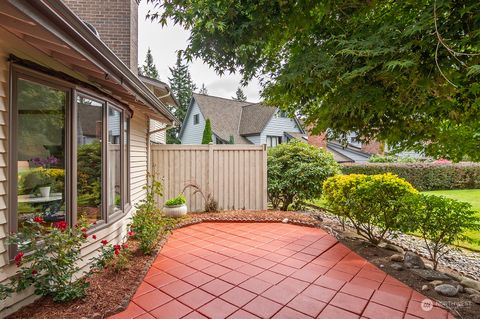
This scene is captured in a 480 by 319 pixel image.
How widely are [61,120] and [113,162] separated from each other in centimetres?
140

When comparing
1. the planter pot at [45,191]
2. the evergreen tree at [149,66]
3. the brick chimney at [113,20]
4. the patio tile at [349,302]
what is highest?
the evergreen tree at [149,66]

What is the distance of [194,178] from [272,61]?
3.89 m

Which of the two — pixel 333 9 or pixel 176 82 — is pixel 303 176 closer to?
pixel 333 9

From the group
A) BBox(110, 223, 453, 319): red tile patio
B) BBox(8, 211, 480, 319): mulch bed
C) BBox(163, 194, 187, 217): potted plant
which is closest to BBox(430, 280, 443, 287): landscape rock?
BBox(8, 211, 480, 319): mulch bed

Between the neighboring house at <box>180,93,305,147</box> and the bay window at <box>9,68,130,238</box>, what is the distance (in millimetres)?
15209

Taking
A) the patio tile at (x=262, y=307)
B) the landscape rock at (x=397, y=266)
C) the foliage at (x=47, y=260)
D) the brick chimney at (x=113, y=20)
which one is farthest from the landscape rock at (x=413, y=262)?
the brick chimney at (x=113, y=20)

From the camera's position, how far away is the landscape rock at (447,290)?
2.87 meters

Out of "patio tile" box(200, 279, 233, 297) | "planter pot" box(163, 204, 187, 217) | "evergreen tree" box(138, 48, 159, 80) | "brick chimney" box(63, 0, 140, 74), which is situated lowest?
"patio tile" box(200, 279, 233, 297)

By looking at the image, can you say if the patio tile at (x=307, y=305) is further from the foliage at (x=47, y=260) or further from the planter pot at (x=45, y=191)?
the planter pot at (x=45, y=191)

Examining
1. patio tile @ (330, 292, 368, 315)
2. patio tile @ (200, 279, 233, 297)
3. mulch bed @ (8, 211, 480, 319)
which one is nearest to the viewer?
mulch bed @ (8, 211, 480, 319)

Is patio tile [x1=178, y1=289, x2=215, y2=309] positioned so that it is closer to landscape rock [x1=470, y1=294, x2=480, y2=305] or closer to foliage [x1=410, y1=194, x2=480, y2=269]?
landscape rock [x1=470, y1=294, x2=480, y2=305]

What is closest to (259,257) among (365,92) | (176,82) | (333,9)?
(365,92)

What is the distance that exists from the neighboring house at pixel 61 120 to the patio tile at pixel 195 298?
55.7 inches

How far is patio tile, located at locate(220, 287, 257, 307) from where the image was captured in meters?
2.74
